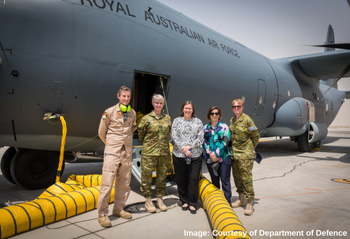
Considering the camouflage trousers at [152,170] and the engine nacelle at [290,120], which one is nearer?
the camouflage trousers at [152,170]

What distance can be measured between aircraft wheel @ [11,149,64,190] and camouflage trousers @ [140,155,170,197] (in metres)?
2.55

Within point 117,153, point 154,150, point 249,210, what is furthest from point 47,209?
point 249,210

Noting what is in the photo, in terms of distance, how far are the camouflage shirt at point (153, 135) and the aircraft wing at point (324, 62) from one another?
9.50 metres

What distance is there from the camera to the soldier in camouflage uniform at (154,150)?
392cm

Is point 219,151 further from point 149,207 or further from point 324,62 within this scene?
point 324,62

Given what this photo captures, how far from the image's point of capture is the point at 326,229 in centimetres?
334

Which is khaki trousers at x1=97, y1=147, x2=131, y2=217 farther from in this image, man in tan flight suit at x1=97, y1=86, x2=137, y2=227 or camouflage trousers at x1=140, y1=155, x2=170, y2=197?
camouflage trousers at x1=140, y1=155, x2=170, y2=197

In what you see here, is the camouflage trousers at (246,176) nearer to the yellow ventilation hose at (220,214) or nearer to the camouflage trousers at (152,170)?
the yellow ventilation hose at (220,214)

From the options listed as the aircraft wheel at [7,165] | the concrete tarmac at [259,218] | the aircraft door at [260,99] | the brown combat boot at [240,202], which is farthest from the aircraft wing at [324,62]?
the aircraft wheel at [7,165]

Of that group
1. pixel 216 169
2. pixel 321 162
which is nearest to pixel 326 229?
pixel 216 169

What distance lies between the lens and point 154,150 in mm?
3926

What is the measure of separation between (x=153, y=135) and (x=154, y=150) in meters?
0.24

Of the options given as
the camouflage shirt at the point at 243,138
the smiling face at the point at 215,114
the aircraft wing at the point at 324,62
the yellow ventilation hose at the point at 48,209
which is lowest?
the yellow ventilation hose at the point at 48,209

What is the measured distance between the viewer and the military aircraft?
3.98m
